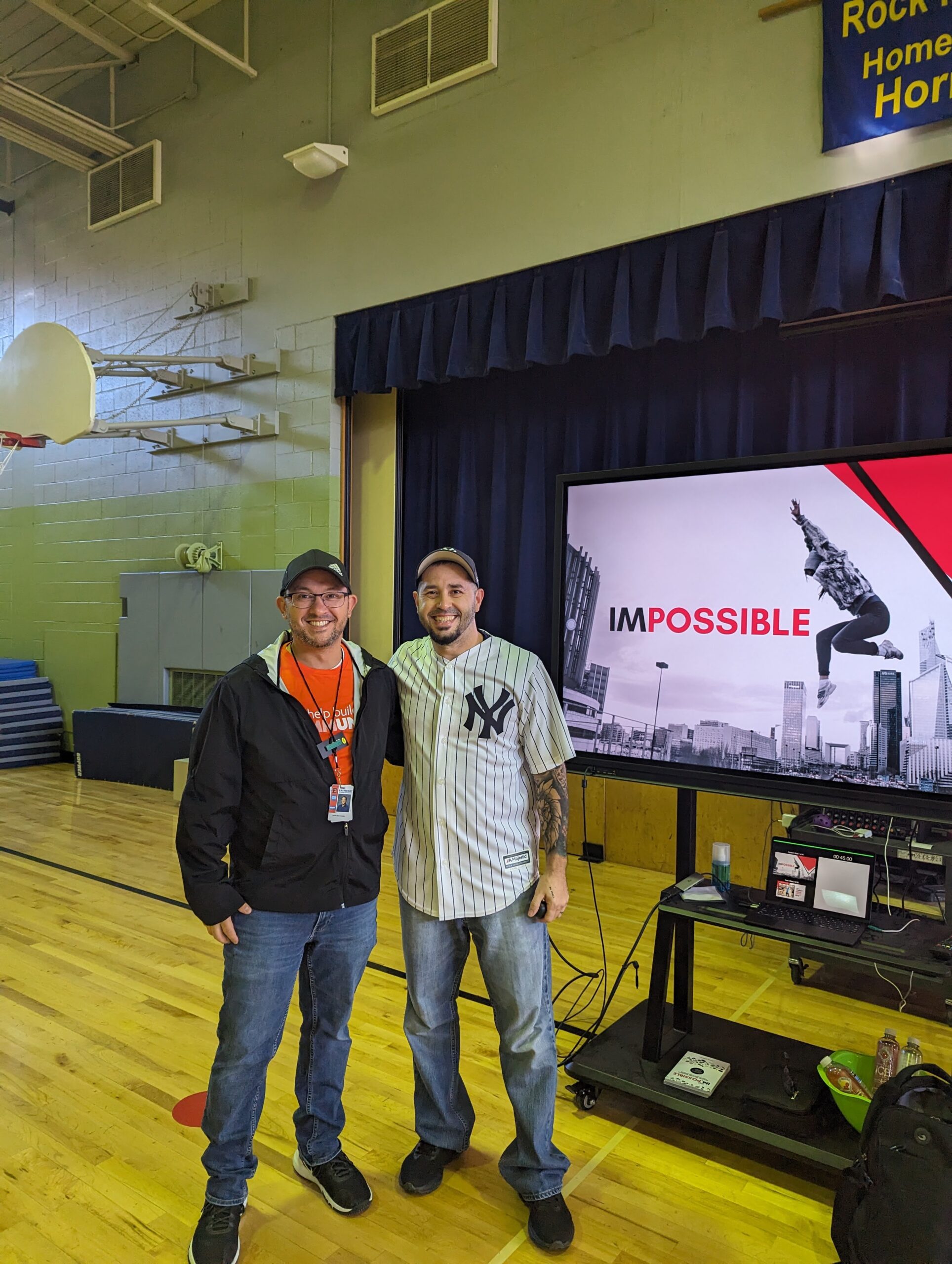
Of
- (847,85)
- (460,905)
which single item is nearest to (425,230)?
(847,85)

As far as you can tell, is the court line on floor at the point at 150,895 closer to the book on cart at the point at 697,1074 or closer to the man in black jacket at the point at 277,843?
the book on cart at the point at 697,1074

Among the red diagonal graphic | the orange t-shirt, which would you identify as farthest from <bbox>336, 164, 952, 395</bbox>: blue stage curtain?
the orange t-shirt

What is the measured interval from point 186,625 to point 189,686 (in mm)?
516

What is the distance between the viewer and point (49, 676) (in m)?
8.16

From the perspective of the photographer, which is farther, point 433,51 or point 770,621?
point 433,51

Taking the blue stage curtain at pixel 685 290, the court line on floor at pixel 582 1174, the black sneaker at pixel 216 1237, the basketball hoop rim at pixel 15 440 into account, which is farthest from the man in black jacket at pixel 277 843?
the basketball hoop rim at pixel 15 440

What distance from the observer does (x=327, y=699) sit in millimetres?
1842

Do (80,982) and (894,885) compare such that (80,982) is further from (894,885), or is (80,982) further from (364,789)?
(894,885)

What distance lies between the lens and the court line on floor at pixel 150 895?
9.90 ft

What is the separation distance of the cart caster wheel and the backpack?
775mm

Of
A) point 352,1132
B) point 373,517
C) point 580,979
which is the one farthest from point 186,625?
point 352,1132

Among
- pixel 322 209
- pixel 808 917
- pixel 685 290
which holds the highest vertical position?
pixel 322 209

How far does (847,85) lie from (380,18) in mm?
3193

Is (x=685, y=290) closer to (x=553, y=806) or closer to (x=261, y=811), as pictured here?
(x=553, y=806)
